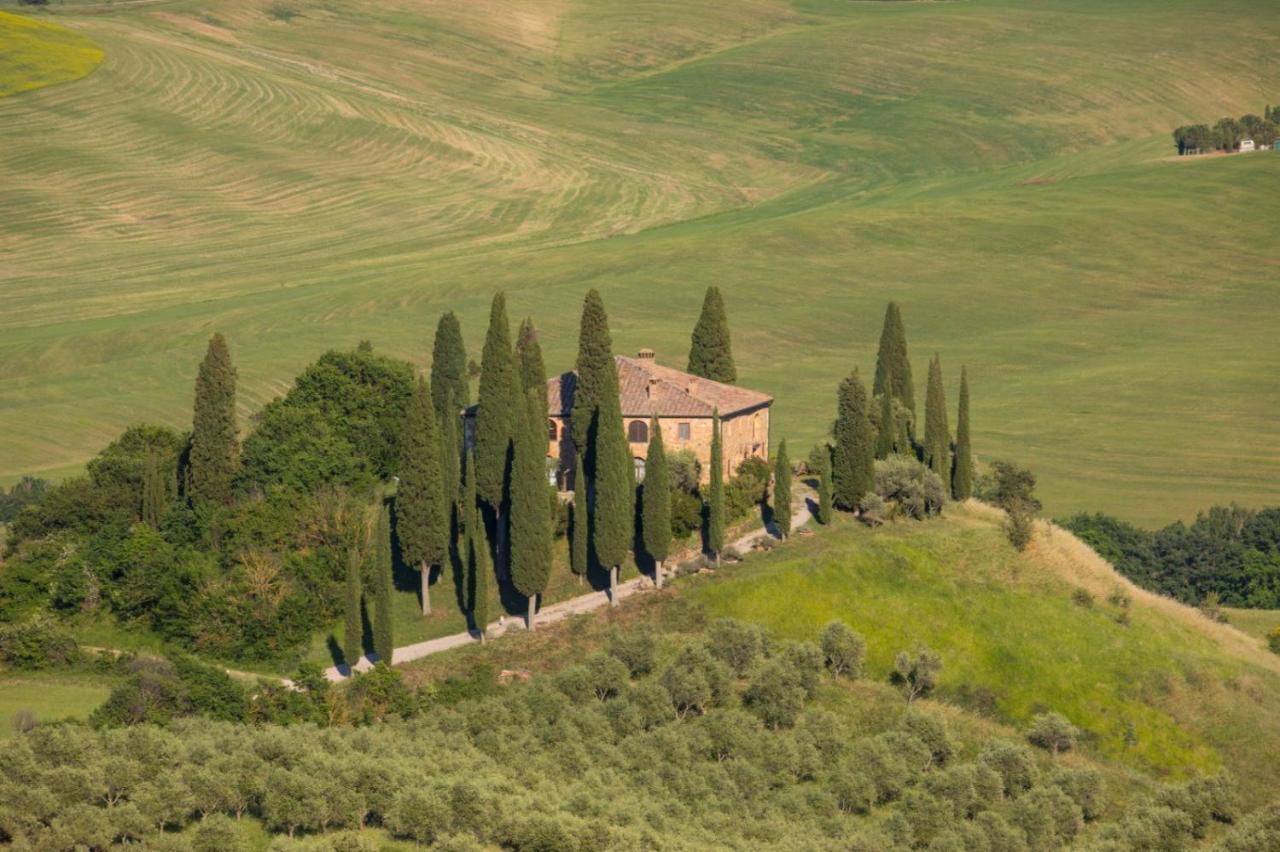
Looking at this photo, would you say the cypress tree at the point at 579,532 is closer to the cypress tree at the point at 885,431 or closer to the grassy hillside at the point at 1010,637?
the grassy hillside at the point at 1010,637

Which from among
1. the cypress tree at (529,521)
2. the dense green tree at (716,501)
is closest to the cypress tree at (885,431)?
the dense green tree at (716,501)

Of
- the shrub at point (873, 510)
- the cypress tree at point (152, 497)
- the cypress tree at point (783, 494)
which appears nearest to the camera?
the cypress tree at point (152, 497)

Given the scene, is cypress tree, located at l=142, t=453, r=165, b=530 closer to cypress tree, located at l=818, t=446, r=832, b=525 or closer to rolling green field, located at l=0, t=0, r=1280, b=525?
cypress tree, located at l=818, t=446, r=832, b=525

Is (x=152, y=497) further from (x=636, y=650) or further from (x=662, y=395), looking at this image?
(x=662, y=395)

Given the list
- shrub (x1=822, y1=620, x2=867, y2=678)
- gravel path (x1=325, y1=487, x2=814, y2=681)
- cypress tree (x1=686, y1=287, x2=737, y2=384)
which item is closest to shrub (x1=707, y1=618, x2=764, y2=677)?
shrub (x1=822, y1=620, x2=867, y2=678)

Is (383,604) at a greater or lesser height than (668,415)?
lesser

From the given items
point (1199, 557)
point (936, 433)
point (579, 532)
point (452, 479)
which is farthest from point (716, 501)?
point (1199, 557)
